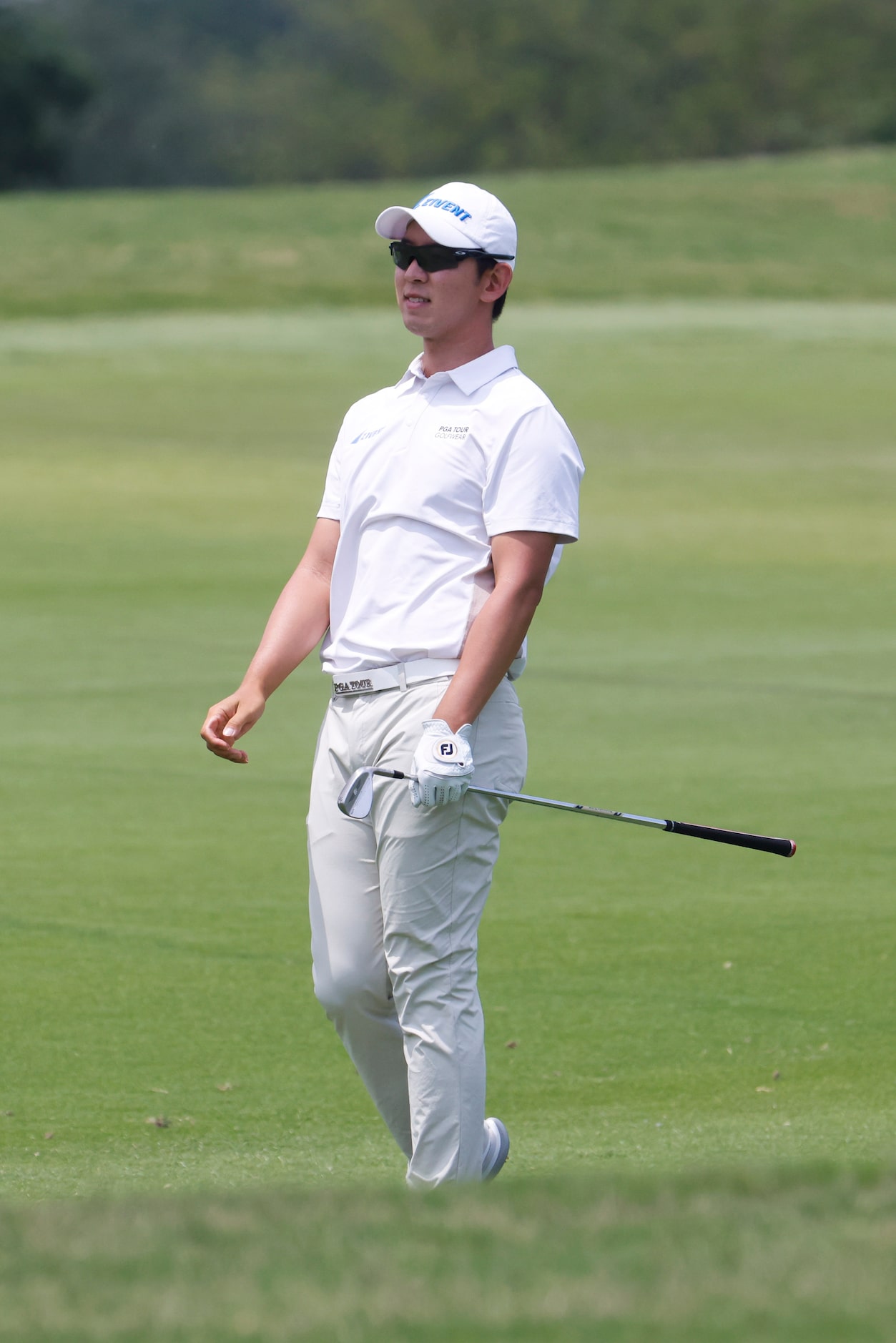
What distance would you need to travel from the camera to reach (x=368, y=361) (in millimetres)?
29250

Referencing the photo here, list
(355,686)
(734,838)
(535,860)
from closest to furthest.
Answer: (355,686), (734,838), (535,860)

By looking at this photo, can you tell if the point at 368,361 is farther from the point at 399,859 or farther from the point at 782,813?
the point at 399,859

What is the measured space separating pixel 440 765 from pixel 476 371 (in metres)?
0.78

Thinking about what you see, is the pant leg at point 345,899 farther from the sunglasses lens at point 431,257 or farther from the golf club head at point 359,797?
the sunglasses lens at point 431,257

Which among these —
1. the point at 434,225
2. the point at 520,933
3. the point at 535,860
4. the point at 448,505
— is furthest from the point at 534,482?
the point at 535,860

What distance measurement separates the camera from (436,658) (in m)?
4.12

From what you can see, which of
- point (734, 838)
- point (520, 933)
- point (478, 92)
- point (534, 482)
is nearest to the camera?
point (534, 482)

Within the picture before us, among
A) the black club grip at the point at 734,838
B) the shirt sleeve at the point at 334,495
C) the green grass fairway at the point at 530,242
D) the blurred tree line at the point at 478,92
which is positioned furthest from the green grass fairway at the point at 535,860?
the blurred tree line at the point at 478,92

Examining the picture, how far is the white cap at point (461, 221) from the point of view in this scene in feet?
13.7

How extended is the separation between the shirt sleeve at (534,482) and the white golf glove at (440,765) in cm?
38

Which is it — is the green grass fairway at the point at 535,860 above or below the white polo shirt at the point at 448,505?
below

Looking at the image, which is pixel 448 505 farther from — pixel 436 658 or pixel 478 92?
pixel 478 92

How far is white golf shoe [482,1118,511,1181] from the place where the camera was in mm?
Result: 4234

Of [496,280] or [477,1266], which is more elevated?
[496,280]
